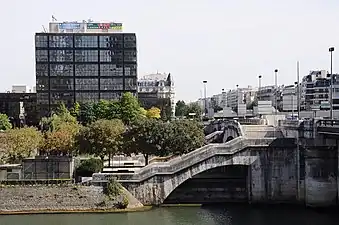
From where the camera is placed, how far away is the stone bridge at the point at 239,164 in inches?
2239

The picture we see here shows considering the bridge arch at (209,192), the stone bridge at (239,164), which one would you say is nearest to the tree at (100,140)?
the stone bridge at (239,164)

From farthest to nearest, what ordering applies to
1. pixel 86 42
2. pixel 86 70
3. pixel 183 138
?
pixel 86 70 → pixel 86 42 → pixel 183 138

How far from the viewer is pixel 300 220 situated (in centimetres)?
4972

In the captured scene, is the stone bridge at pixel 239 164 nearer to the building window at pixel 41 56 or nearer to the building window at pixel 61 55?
the building window at pixel 61 55

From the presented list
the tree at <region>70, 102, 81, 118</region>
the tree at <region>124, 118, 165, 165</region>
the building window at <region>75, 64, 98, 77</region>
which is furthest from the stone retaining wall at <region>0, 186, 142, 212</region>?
the building window at <region>75, 64, 98, 77</region>

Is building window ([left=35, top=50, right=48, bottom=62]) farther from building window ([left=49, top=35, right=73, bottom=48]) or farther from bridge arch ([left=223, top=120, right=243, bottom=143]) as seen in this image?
bridge arch ([left=223, top=120, right=243, bottom=143])

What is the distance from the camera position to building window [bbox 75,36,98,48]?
133 meters

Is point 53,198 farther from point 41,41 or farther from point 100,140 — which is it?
point 41,41

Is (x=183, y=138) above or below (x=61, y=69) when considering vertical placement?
below

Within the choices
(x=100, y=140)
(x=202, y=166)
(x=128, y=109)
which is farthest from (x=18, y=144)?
(x=128, y=109)

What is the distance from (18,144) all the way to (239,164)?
2945cm

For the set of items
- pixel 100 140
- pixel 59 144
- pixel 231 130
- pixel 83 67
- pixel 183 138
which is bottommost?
pixel 59 144

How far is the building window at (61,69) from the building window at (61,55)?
1.54 meters

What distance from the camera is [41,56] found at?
132500mm
